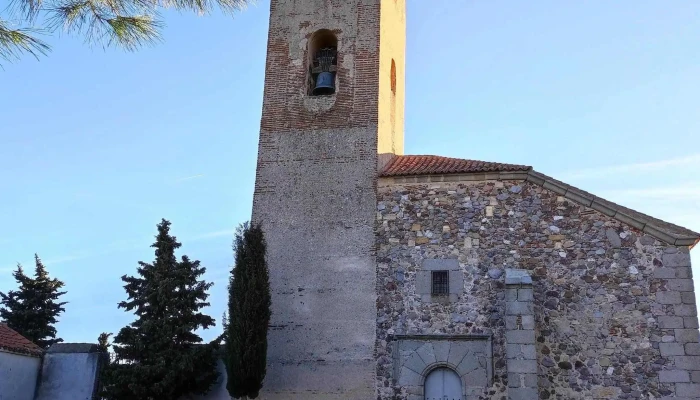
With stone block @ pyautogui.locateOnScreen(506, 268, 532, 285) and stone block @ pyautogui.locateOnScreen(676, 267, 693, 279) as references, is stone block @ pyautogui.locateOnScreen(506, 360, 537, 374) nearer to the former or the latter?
stone block @ pyautogui.locateOnScreen(506, 268, 532, 285)

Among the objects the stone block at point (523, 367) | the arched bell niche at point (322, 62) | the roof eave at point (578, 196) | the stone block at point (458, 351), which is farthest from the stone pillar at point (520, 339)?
the arched bell niche at point (322, 62)

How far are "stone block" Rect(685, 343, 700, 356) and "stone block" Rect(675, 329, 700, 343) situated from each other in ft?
0.22

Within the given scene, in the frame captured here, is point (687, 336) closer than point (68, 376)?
Yes

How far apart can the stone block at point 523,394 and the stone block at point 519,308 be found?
4.22 feet

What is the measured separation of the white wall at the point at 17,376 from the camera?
14.8 metres

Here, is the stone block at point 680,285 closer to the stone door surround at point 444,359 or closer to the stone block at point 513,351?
the stone block at point 513,351

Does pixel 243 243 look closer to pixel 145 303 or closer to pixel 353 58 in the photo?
pixel 145 303

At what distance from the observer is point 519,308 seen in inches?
480

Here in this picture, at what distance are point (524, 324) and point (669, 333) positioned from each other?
2.45 metres

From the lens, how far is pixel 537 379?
11773 millimetres

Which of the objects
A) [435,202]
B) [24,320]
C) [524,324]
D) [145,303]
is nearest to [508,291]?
[524,324]

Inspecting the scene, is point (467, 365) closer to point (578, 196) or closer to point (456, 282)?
point (456, 282)

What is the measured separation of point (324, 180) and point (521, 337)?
5061 mm

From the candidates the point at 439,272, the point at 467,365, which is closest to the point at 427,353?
the point at 467,365
